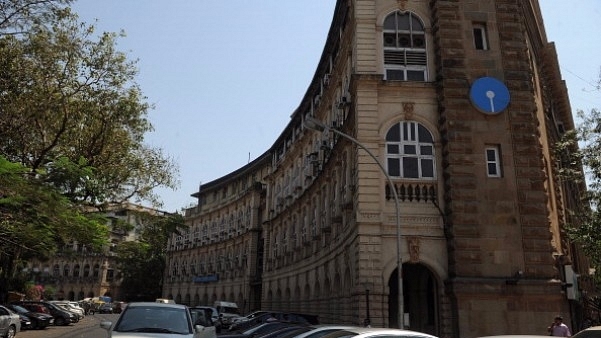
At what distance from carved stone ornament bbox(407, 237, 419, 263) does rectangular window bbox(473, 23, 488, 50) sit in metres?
9.12

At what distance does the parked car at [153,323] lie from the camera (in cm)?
980

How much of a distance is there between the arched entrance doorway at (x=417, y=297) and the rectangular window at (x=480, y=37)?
1005 centimetres

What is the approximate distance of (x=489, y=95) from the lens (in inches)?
830

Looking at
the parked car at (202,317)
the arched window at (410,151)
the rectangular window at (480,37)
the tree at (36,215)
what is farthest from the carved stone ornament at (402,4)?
the tree at (36,215)

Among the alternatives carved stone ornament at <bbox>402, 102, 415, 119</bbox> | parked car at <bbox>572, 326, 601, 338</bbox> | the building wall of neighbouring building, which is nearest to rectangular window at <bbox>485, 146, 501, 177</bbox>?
carved stone ornament at <bbox>402, 102, 415, 119</bbox>

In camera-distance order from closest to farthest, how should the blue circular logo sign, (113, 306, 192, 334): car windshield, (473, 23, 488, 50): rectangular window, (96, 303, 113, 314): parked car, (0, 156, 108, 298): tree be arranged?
(113, 306, 192, 334): car windshield < (0, 156, 108, 298): tree < the blue circular logo sign < (473, 23, 488, 50): rectangular window < (96, 303, 113, 314): parked car

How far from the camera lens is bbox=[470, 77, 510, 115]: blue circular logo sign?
68.7ft

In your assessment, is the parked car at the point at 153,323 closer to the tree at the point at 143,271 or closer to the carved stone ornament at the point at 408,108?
the carved stone ornament at the point at 408,108

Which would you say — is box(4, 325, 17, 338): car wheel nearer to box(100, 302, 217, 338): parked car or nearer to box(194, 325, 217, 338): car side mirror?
box(194, 325, 217, 338): car side mirror

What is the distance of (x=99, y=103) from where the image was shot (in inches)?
918

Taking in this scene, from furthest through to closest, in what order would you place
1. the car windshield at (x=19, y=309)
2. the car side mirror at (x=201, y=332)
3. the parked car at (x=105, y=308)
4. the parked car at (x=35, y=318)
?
the parked car at (x=105, y=308)
the parked car at (x=35, y=318)
the car windshield at (x=19, y=309)
the car side mirror at (x=201, y=332)

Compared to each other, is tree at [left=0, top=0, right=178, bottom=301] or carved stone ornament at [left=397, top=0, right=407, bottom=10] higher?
carved stone ornament at [left=397, top=0, right=407, bottom=10]

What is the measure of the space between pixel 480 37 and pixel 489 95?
10.1ft

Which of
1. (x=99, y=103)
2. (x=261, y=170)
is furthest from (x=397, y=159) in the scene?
(x=261, y=170)
